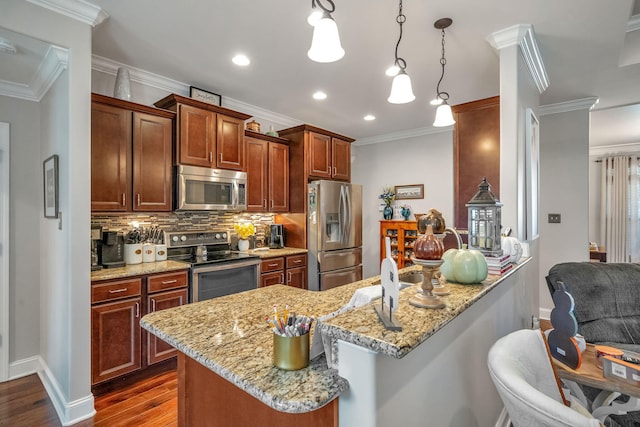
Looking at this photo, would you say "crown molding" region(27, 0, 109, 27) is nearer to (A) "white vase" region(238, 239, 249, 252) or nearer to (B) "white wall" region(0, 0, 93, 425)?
(B) "white wall" region(0, 0, 93, 425)

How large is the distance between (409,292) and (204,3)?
2.19m

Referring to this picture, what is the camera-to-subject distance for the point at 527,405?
0.83 meters

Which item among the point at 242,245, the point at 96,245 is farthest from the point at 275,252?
the point at 96,245

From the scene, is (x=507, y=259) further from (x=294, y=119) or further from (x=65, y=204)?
(x=294, y=119)

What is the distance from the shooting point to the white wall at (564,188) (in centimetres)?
388

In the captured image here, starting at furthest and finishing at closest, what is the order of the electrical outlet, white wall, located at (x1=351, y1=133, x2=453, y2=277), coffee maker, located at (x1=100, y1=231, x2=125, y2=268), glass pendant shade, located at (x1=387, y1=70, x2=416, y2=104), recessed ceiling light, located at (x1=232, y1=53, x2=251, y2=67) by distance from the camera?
white wall, located at (x1=351, y1=133, x2=453, y2=277) < the electrical outlet < recessed ceiling light, located at (x1=232, y1=53, x2=251, y2=67) < coffee maker, located at (x1=100, y1=231, x2=125, y2=268) < glass pendant shade, located at (x1=387, y1=70, x2=416, y2=104)

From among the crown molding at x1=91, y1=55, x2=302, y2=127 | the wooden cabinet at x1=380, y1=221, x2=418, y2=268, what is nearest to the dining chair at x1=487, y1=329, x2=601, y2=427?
the crown molding at x1=91, y1=55, x2=302, y2=127

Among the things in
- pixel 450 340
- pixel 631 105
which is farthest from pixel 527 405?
pixel 631 105

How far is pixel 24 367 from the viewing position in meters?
2.76

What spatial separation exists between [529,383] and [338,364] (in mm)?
668

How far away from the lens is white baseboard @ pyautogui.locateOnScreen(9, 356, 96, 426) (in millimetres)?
2043

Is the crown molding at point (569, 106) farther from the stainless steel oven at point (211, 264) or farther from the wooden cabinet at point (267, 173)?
the stainless steel oven at point (211, 264)

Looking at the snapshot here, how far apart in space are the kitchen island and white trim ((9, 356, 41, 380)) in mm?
2435

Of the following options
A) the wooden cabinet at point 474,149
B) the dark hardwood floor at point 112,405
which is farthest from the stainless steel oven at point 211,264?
the wooden cabinet at point 474,149
